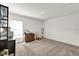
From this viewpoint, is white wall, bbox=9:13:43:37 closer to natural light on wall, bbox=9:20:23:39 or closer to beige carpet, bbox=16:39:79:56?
natural light on wall, bbox=9:20:23:39

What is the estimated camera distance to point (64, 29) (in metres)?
4.42

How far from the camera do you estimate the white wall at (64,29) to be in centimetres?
429

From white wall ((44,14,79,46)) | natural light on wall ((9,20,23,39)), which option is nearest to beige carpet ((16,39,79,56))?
white wall ((44,14,79,46))

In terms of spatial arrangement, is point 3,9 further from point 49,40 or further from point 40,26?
point 49,40

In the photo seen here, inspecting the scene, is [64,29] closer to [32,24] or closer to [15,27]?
[32,24]

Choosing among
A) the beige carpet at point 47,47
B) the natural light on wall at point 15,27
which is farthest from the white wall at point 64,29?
the natural light on wall at point 15,27

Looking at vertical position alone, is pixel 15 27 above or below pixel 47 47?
above

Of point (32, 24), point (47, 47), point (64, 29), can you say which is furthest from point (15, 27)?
point (64, 29)

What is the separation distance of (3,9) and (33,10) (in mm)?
1248

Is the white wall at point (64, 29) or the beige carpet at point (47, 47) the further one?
the white wall at point (64, 29)

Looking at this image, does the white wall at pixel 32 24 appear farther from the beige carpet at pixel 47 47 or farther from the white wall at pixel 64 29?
the beige carpet at pixel 47 47

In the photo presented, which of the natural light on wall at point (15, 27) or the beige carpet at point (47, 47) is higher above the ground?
the natural light on wall at point (15, 27)

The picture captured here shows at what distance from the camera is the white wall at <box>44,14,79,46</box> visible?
429cm

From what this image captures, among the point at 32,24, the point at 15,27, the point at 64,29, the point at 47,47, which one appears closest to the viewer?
the point at 15,27
